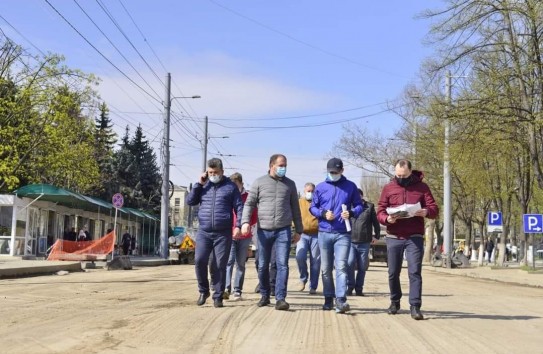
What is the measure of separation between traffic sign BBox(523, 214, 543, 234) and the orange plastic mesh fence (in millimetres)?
16069

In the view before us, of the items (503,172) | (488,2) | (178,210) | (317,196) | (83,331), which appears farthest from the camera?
(178,210)

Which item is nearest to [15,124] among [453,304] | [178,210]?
[453,304]

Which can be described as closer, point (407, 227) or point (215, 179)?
point (407, 227)

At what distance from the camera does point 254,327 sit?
7.29m

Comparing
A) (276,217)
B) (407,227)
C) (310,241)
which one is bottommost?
(310,241)

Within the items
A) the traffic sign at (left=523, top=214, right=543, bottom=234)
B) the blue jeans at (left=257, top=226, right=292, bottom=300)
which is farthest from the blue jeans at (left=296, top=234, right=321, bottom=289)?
the traffic sign at (left=523, top=214, right=543, bottom=234)

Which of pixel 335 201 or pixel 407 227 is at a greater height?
pixel 335 201

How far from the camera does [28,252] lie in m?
29.6

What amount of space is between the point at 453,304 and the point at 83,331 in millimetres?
5952

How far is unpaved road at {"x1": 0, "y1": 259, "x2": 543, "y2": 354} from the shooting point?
630 cm

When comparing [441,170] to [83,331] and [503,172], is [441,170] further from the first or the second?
[83,331]

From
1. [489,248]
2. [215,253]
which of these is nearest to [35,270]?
[215,253]

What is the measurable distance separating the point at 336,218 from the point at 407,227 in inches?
34.9

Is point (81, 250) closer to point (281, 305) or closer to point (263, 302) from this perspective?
point (263, 302)
